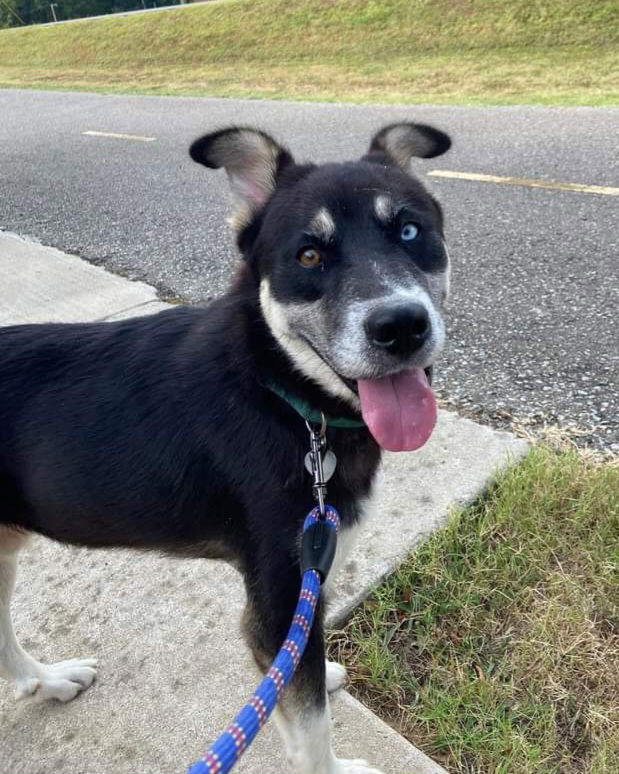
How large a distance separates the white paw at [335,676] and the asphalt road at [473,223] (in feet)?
5.42

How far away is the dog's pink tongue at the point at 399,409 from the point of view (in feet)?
6.20

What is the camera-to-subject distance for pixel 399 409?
6.35ft

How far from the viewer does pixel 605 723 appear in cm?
201

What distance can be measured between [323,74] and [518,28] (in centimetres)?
479

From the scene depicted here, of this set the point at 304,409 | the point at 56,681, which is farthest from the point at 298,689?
the point at 56,681

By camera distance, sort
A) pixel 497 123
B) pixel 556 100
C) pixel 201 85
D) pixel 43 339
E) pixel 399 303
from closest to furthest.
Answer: pixel 399 303, pixel 43 339, pixel 497 123, pixel 556 100, pixel 201 85

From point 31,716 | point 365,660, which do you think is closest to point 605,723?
point 365,660

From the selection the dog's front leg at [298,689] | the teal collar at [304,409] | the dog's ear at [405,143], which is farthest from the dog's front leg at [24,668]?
the dog's ear at [405,143]

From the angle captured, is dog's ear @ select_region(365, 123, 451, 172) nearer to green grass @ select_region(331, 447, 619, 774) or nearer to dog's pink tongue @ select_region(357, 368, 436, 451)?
dog's pink tongue @ select_region(357, 368, 436, 451)

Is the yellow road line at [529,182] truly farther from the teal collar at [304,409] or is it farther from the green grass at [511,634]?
the teal collar at [304,409]

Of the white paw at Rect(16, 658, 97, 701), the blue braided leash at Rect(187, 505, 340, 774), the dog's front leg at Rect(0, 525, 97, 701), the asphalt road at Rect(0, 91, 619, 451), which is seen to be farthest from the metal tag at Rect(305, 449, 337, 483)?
the asphalt road at Rect(0, 91, 619, 451)

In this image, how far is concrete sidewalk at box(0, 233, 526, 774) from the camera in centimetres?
209

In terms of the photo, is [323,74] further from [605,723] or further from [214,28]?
[605,723]

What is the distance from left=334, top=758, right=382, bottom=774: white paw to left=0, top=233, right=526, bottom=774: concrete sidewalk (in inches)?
1.2
